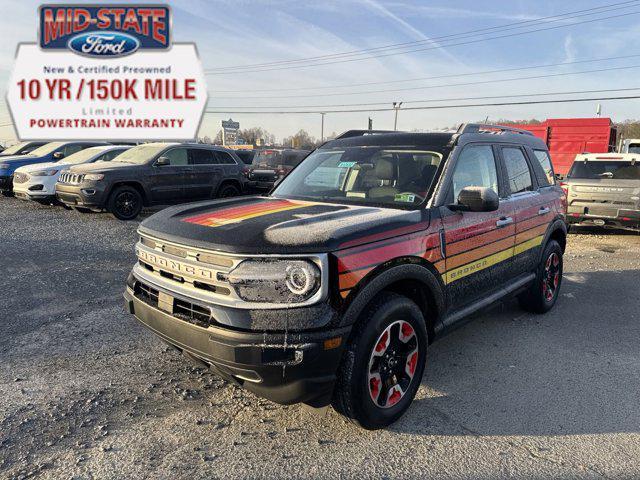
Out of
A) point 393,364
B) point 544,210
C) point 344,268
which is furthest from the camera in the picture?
point 544,210

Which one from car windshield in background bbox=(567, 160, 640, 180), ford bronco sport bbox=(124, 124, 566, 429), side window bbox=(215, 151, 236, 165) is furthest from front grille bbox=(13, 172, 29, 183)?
car windshield in background bbox=(567, 160, 640, 180)

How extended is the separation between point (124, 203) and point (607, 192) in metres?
10.2

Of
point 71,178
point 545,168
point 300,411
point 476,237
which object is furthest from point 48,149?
point 476,237

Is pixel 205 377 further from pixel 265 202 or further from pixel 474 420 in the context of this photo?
pixel 474 420

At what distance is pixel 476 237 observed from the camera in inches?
147

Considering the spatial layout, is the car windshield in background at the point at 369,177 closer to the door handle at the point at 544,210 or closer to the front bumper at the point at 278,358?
the front bumper at the point at 278,358

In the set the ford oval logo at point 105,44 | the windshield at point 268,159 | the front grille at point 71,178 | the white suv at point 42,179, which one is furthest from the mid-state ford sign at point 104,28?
the front grille at point 71,178

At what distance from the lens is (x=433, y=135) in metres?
3.87

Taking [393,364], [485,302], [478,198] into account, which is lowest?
[393,364]

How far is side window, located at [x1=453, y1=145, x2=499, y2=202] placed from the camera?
365cm

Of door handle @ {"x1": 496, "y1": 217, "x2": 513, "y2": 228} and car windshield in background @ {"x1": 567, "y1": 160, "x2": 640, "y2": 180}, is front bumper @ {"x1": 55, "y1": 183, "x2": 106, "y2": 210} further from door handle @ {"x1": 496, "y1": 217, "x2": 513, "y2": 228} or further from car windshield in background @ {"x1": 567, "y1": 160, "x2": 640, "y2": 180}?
car windshield in background @ {"x1": 567, "y1": 160, "x2": 640, "y2": 180}

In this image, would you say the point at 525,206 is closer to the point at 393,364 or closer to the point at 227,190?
the point at 393,364

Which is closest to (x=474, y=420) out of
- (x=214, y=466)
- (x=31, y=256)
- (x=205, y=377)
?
(x=214, y=466)

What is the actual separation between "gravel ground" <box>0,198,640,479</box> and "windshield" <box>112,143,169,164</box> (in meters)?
6.26
